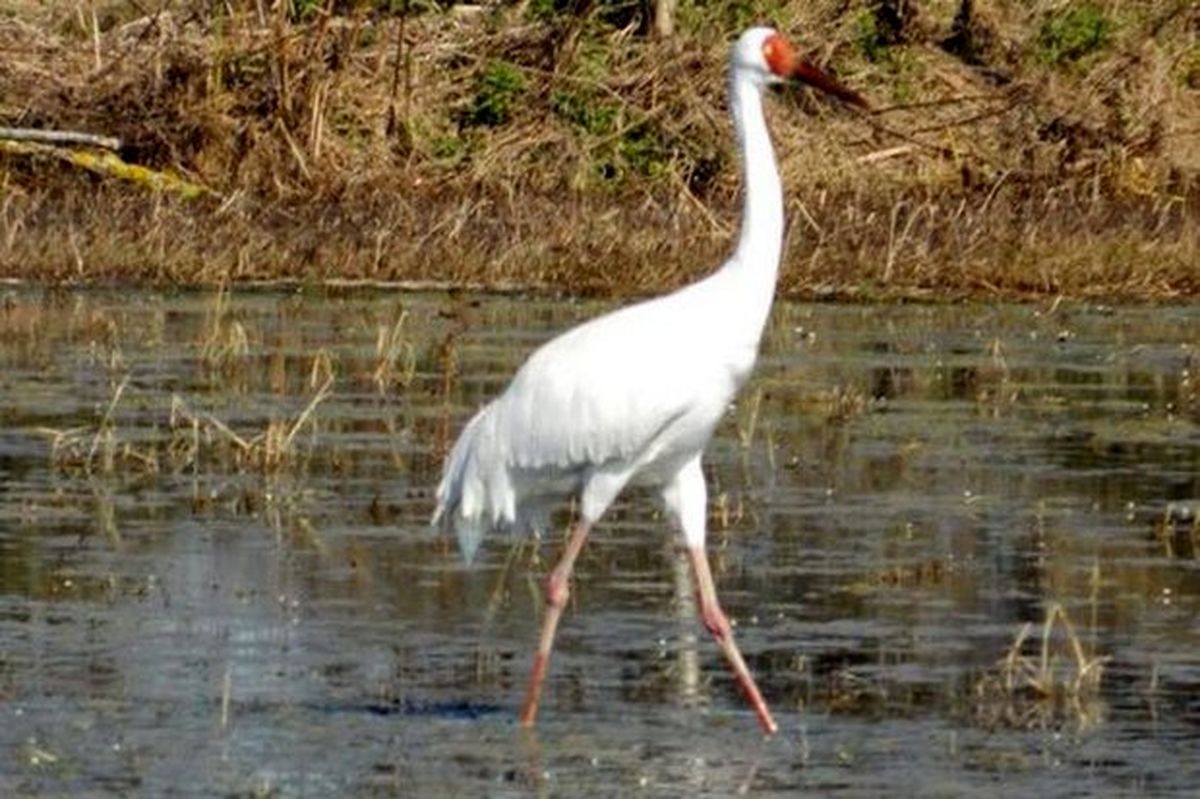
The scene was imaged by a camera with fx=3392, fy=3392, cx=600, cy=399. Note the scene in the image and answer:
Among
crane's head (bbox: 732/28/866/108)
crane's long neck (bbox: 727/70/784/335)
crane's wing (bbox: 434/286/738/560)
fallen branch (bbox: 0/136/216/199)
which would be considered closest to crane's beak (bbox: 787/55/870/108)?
crane's head (bbox: 732/28/866/108)

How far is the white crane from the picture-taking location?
8406 mm

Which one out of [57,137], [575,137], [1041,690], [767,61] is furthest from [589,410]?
[575,137]

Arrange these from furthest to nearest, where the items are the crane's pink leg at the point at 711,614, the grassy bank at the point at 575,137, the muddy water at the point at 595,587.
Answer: the grassy bank at the point at 575,137
the crane's pink leg at the point at 711,614
the muddy water at the point at 595,587

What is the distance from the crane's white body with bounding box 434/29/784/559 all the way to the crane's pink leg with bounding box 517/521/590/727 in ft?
0.37

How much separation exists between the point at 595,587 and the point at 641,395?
1982 millimetres

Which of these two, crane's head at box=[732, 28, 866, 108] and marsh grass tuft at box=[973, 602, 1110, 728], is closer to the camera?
marsh grass tuft at box=[973, 602, 1110, 728]

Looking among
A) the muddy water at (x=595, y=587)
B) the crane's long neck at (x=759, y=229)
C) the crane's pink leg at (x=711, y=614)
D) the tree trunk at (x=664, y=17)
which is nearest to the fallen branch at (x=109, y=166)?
the tree trunk at (x=664, y=17)

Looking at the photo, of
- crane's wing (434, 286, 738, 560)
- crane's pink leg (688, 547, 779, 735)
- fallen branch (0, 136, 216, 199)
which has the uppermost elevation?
fallen branch (0, 136, 216, 199)

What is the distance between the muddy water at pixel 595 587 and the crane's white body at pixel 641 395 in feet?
1.67

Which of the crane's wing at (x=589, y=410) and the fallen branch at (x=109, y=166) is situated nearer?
the crane's wing at (x=589, y=410)

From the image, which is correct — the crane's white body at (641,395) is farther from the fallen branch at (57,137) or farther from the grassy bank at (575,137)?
the fallen branch at (57,137)

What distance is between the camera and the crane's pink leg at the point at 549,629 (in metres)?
8.37

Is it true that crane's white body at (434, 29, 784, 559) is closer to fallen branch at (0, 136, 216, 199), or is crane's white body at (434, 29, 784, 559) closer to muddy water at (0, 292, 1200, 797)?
muddy water at (0, 292, 1200, 797)

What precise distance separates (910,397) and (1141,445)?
5.61 feet
